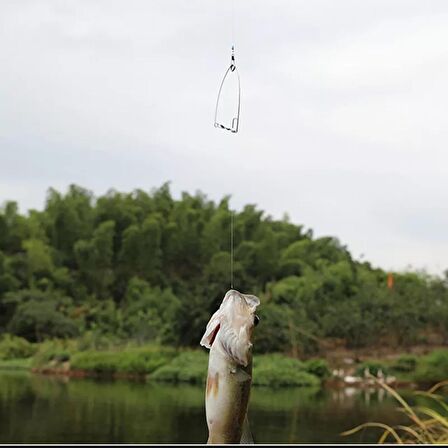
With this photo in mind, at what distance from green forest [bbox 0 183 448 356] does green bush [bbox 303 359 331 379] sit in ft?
2.37

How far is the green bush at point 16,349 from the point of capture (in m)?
20.8

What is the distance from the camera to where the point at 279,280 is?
25.0 meters

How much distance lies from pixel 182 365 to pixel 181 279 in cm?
673

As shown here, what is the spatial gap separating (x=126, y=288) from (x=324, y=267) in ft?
17.1

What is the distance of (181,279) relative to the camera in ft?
83.0

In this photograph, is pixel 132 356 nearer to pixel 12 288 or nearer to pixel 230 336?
pixel 12 288

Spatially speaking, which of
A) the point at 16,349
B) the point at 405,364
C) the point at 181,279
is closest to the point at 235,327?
the point at 405,364

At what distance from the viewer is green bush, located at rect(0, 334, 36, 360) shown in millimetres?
20766

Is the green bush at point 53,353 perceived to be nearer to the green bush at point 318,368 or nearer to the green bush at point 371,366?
the green bush at point 318,368

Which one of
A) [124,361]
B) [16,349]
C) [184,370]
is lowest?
[184,370]

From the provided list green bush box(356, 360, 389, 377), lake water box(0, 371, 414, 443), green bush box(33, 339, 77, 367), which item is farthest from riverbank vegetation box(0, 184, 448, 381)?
lake water box(0, 371, 414, 443)

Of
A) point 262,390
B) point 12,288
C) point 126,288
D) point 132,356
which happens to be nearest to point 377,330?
point 262,390

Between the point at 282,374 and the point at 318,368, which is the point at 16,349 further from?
the point at 318,368

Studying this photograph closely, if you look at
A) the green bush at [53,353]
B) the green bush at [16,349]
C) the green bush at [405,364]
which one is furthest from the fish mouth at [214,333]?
the green bush at [16,349]
